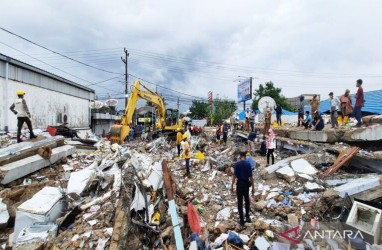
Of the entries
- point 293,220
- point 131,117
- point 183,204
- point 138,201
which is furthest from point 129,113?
point 293,220

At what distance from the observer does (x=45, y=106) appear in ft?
52.3

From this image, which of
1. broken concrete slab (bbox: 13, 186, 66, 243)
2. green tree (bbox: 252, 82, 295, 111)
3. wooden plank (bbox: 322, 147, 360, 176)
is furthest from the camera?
green tree (bbox: 252, 82, 295, 111)

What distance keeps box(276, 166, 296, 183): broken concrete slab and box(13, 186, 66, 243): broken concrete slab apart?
18.2ft

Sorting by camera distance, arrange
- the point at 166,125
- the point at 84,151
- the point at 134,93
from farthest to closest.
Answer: the point at 166,125, the point at 134,93, the point at 84,151

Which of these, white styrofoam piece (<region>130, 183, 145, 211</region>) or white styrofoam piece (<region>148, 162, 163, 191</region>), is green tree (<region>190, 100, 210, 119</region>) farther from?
white styrofoam piece (<region>130, 183, 145, 211</region>)

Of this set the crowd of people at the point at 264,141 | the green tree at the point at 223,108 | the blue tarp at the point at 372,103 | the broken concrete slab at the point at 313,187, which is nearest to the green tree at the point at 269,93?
the green tree at the point at 223,108

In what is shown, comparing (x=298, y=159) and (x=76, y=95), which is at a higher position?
(x=76, y=95)

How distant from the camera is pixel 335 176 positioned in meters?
7.13

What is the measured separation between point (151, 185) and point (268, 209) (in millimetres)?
2635

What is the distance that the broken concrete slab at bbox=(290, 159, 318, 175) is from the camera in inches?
299

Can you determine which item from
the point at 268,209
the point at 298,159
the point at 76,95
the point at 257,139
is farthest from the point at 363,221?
the point at 76,95

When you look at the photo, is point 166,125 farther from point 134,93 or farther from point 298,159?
point 298,159

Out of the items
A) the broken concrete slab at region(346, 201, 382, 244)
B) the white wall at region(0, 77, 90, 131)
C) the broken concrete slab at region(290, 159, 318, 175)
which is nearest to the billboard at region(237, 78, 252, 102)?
the white wall at region(0, 77, 90, 131)

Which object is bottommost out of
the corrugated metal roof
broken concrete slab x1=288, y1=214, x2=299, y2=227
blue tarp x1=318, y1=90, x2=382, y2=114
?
broken concrete slab x1=288, y1=214, x2=299, y2=227
